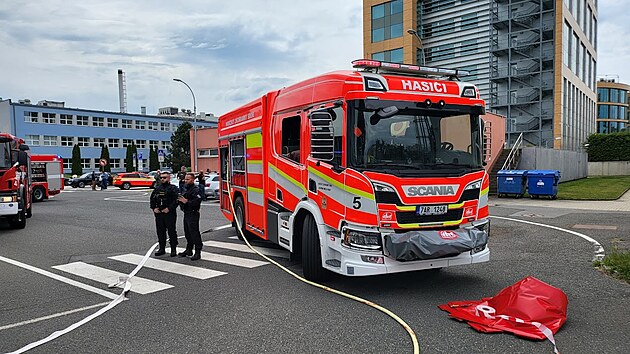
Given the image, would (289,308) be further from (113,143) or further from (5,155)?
(113,143)

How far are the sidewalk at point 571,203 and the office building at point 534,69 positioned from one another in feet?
67.5

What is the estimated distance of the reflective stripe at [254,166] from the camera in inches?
369

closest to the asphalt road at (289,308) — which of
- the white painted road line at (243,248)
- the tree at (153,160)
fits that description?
the white painted road line at (243,248)

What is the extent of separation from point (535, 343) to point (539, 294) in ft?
2.52

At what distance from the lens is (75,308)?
6.44 meters

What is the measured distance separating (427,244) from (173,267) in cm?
478

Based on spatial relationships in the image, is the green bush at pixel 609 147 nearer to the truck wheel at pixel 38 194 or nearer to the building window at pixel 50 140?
the truck wheel at pixel 38 194

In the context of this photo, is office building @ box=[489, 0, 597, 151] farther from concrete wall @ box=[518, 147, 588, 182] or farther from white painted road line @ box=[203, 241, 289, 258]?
white painted road line @ box=[203, 241, 289, 258]

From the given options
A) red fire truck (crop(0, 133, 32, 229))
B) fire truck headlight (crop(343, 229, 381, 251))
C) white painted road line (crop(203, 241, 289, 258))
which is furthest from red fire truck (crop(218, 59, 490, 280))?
red fire truck (crop(0, 133, 32, 229))

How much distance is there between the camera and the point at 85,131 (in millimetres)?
73062

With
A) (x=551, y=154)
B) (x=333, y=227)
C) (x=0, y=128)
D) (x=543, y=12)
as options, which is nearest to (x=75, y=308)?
(x=333, y=227)

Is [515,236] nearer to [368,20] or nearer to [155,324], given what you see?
[155,324]

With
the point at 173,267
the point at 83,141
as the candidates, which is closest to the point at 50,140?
the point at 83,141

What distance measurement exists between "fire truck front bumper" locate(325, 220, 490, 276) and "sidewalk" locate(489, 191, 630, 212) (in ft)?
47.3
